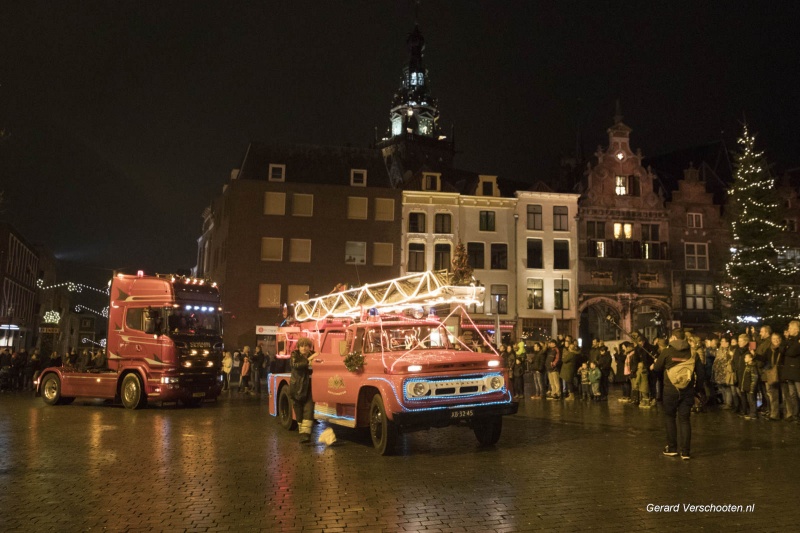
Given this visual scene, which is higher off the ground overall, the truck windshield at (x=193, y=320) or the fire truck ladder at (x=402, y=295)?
the fire truck ladder at (x=402, y=295)

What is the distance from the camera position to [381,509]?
700 cm

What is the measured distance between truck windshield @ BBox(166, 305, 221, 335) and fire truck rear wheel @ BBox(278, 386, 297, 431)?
605cm

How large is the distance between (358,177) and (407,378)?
37.0 meters

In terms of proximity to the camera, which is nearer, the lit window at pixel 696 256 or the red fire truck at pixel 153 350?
the red fire truck at pixel 153 350

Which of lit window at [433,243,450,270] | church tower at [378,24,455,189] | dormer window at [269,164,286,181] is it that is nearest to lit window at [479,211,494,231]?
lit window at [433,243,450,270]

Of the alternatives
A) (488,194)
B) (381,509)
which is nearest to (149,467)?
(381,509)

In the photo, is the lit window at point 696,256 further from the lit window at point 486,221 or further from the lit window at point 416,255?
the lit window at point 416,255

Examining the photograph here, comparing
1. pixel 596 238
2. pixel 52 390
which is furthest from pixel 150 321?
pixel 596 238

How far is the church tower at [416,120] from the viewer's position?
99.8 meters

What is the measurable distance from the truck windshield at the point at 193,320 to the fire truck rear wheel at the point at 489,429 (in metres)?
10.9

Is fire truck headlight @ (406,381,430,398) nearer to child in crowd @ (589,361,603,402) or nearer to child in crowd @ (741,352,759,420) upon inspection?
child in crowd @ (741,352,759,420)

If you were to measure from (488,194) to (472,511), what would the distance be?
4015 centimetres

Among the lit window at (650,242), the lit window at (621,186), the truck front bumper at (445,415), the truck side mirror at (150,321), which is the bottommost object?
the truck front bumper at (445,415)

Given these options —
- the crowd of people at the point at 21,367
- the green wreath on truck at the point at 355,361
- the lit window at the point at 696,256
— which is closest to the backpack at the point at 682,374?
the green wreath on truck at the point at 355,361
